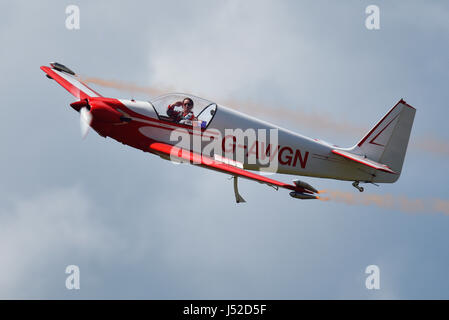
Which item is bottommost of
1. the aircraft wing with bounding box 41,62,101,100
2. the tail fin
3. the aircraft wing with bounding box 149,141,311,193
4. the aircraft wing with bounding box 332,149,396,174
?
the aircraft wing with bounding box 149,141,311,193

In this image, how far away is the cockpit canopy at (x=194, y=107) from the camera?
1881cm

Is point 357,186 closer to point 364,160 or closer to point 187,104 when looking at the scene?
point 364,160

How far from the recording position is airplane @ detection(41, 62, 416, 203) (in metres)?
18.2

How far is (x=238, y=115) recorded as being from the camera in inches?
766

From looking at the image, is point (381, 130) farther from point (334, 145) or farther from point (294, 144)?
point (294, 144)

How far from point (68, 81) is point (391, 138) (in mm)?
10662

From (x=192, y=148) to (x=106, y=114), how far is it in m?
2.61

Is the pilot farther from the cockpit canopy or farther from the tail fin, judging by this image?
the tail fin

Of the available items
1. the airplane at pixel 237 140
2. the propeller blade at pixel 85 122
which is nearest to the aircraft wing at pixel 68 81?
the airplane at pixel 237 140

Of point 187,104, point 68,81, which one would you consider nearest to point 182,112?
point 187,104

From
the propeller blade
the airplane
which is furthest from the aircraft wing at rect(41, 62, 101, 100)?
the propeller blade

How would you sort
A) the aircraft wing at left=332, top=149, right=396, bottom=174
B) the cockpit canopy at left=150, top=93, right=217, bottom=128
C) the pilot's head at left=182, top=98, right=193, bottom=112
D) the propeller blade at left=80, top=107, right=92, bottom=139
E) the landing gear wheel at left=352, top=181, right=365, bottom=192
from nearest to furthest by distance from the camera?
1. the propeller blade at left=80, top=107, right=92, bottom=139
2. the cockpit canopy at left=150, top=93, right=217, bottom=128
3. the pilot's head at left=182, top=98, right=193, bottom=112
4. the aircraft wing at left=332, top=149, right=396, bottom=174
5. the landing gear wheel at left=352, top=181, right=365, bottom=192

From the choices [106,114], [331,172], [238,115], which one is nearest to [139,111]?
[106,114]

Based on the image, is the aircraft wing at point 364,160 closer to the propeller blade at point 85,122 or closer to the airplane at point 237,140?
the airplane at point 237,140
